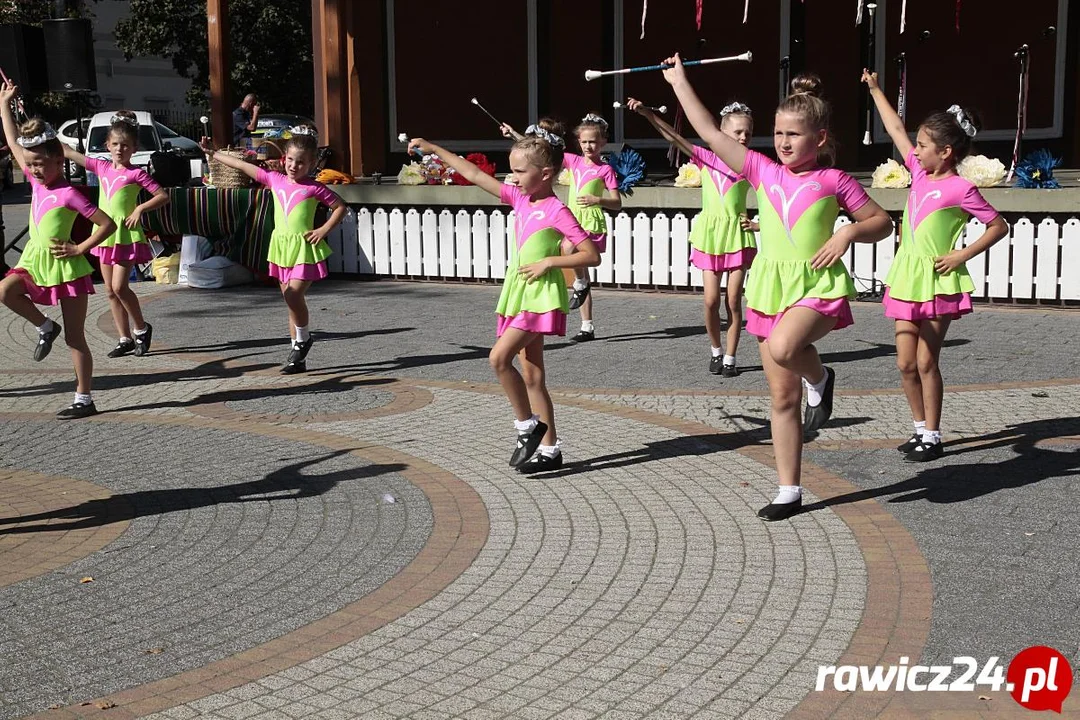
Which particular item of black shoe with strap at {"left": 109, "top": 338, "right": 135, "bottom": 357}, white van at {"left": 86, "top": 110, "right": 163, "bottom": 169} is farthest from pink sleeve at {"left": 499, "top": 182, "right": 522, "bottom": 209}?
white van at {"left": 86, "top": 110, "right": 163, "bottom": 169}

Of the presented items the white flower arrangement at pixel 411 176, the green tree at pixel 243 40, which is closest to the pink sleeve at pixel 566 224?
the white flower arrangement at pixel 411 176

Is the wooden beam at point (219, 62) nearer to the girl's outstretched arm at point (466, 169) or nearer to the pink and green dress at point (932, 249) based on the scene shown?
the girl's outstretched arm at point (466, 169)

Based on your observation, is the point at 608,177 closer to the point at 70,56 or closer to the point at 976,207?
the point at 976,207

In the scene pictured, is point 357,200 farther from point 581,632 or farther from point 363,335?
point 581,632

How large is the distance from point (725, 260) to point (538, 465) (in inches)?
129

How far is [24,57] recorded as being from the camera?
47.9 feet

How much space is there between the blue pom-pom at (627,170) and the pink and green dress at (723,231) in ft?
15.9

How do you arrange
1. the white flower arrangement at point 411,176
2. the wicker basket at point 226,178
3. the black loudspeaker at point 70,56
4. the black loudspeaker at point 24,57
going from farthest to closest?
the white flower arrangement at point 411,176
the wicker basket at point 226,178
the black loudspeaker at point 70,56
the black loudspeaker at point 24,57

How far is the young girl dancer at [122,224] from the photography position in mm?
10750

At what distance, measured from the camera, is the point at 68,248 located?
28.8 ft

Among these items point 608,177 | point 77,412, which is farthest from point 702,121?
point 608,177

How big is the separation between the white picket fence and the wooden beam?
2838 mm

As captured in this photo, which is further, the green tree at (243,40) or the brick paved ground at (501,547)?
the green tree at (243,40)

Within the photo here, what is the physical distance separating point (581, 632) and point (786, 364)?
5.70ft
